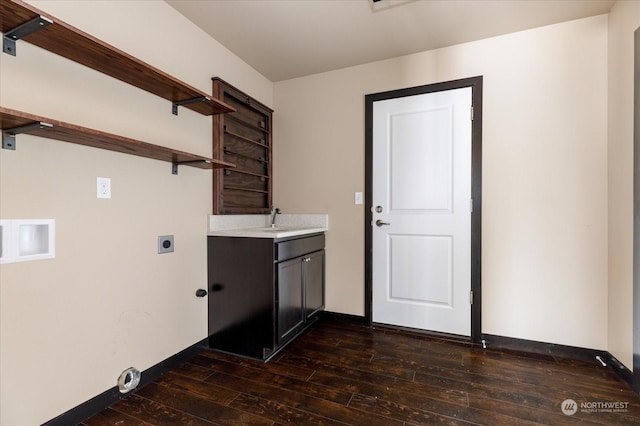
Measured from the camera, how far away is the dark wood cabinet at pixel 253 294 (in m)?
2.16

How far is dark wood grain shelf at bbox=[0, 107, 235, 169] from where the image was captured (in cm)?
114

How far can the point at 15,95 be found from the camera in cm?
130

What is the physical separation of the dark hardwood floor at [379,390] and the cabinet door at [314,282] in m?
0.42

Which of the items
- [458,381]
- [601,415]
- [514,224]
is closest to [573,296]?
[514,224]

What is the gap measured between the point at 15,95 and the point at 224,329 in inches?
70.7

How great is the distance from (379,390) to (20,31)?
242cm

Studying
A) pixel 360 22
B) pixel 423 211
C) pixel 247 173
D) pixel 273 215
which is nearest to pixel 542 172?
pixel 423 211

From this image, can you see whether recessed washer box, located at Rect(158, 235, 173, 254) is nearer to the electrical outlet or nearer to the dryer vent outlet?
the electrical outlet

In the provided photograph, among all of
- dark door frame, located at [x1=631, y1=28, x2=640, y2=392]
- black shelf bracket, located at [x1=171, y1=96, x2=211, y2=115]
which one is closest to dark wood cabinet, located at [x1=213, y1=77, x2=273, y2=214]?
black shelf bracket, located at [x1=171, y1=96, x2=211, y2=115]

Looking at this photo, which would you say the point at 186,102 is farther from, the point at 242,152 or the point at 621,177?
the point at 621,177

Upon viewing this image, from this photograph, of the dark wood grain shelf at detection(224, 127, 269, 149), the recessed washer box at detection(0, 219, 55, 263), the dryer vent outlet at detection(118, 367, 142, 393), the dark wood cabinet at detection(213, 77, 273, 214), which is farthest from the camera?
the dark wood grain shelf at detection(224, 127, 269, 149)

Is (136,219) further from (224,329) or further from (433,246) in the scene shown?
(433,246)

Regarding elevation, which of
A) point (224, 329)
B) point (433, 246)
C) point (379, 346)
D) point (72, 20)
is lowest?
point (379, 346)

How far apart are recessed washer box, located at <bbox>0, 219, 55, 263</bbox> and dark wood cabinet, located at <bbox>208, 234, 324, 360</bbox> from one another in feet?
3.38
